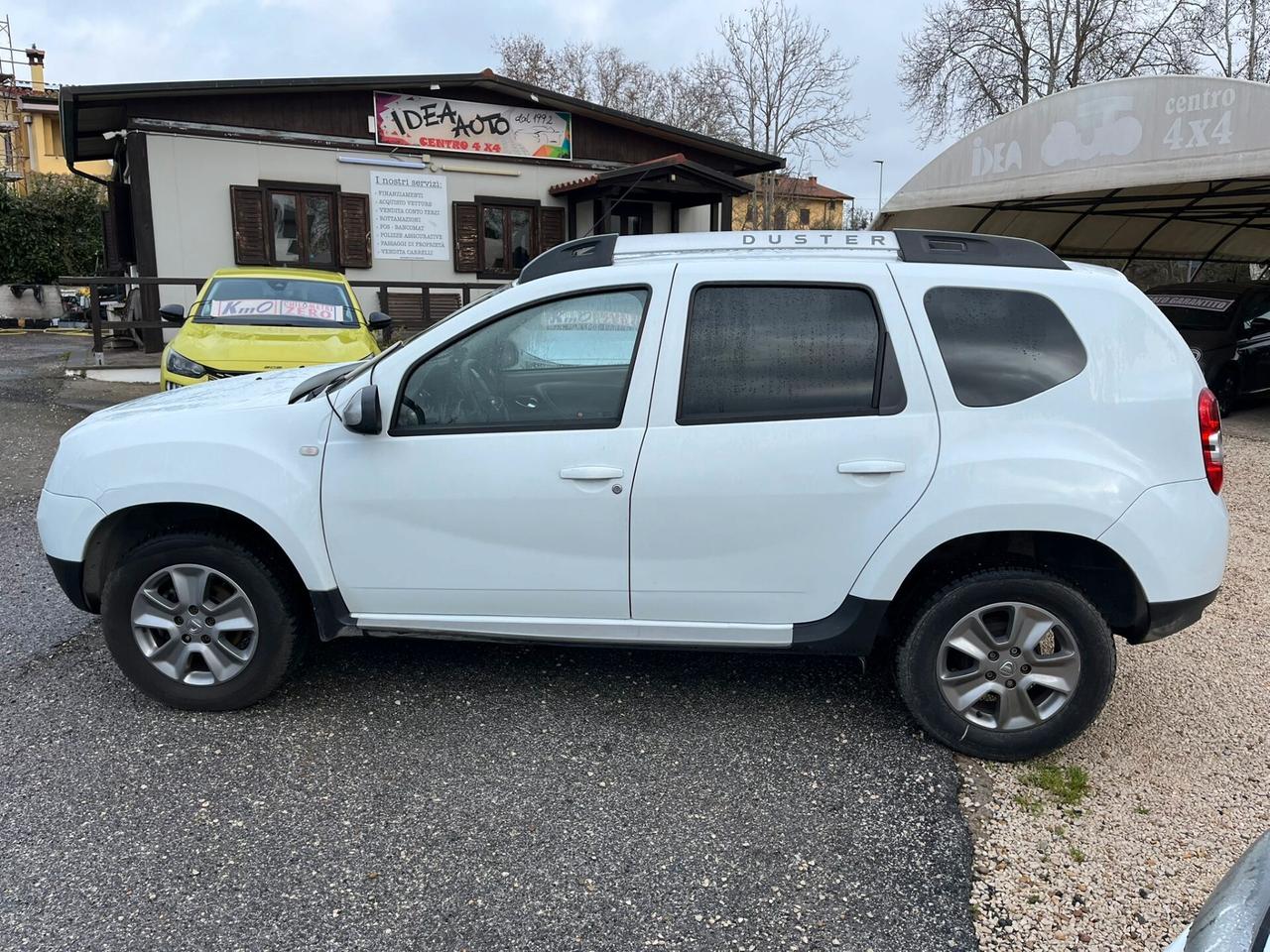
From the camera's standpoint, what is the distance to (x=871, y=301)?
3.30 meters

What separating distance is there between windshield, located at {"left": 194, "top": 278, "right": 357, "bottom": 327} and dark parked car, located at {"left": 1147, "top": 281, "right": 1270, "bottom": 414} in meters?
9.81

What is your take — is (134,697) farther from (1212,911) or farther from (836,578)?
(1212,911)

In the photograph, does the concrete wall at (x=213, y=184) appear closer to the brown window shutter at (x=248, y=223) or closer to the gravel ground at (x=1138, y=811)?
the brown window shutter at (x=248, y=223)

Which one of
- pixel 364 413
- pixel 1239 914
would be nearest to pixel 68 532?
pixel 364 413

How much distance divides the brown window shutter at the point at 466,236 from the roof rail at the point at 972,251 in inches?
553

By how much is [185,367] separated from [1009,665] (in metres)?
6.73

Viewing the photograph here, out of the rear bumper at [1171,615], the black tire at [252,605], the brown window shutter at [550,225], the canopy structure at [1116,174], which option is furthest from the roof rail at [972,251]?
the brown window shutter at [550,225]

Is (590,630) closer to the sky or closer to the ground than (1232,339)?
closer to the ground

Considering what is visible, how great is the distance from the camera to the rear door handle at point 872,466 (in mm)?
3178

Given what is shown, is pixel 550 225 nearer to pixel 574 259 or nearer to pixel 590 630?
pixel 574 259

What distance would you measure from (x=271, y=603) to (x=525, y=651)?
4.03ft

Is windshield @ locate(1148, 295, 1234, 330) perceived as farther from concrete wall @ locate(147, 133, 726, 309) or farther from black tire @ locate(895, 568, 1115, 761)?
concrete wall @ locate(147, 133, 726, 309)

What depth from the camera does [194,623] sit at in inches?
139

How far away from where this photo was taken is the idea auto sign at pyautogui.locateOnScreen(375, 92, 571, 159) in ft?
51.5
